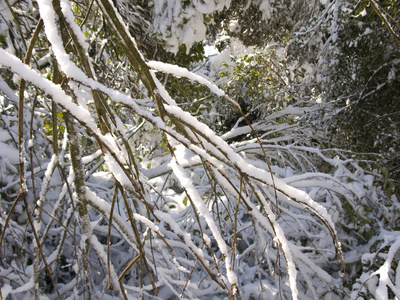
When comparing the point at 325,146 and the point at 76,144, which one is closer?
the point at 76,144

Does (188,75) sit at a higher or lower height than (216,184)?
higher

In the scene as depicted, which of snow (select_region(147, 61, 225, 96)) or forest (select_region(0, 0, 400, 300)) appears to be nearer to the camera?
snow (select_region(147, 61, 225, 96))

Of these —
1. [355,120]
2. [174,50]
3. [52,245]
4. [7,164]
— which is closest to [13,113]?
[7,164]

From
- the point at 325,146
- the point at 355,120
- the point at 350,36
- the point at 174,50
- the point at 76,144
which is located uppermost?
the point at 174,50

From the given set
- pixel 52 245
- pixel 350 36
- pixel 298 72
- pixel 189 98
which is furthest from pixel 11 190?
pixel 298 72

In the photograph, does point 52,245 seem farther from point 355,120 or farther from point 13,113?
point 355,120

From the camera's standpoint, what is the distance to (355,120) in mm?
2789

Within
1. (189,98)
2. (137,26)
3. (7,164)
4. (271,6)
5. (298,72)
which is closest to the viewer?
(7,164)

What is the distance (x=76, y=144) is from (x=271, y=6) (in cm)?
375

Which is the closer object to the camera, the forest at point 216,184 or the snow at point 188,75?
the snow at point 188,75

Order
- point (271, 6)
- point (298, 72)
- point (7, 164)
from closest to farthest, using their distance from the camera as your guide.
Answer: point (7, 164) → point (271, 6) → point (298, 72)

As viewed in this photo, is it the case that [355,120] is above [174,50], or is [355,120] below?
below

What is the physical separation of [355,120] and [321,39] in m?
2.19

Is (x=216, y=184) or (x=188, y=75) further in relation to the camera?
(x=216, y=184)
